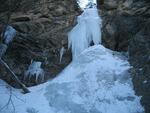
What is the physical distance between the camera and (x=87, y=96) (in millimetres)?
9523

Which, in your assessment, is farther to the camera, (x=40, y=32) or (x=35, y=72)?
(x=40, y=32)

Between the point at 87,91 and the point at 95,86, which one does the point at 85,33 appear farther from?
the point at 87,91

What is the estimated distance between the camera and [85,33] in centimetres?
1194

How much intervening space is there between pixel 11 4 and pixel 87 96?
443cm

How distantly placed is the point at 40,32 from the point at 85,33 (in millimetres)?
1636

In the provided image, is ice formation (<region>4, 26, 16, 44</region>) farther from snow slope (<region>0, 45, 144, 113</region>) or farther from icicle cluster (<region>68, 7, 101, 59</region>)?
icicle cluster (<region>68, 7, 101, 59</region>)

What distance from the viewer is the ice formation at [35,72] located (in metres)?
11.0

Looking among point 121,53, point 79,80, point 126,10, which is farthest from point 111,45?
point 79,80

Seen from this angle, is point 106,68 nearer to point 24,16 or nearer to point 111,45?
point 111,45

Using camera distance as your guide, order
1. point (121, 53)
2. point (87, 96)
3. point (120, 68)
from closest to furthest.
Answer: point (87, 96) < point (120, 68) < point (121, 53)

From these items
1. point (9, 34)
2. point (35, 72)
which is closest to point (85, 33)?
point (35, 72)

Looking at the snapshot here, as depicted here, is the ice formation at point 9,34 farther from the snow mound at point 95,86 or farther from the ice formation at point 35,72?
the snow mound at point 95,86

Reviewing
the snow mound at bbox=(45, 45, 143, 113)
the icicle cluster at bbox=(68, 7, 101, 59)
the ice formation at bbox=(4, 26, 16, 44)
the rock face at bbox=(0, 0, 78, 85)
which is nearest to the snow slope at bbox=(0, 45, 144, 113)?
the snow mound at bbox=(45, 45, 143, 113)

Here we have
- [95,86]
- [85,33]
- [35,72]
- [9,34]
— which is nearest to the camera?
[95,86]
